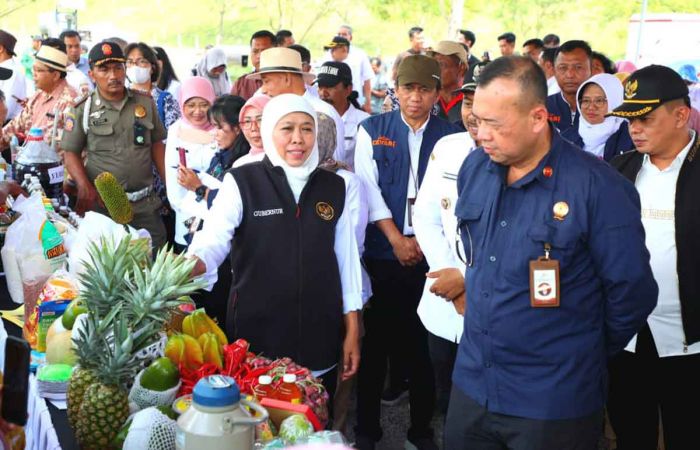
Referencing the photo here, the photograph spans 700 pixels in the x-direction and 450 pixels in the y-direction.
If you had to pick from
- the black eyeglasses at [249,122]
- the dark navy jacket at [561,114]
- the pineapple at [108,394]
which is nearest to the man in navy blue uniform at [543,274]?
the pineapple at [108,394]

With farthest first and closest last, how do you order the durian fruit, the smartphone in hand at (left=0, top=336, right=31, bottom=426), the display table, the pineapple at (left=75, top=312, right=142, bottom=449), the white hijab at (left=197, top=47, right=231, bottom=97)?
the white hijab at (left=197, top=47, right=231, bottom=97) < the durian fruit < the display table < the pineapple at (left=75, top=312, right=142, bottom=449) < the smartphone in hand at (left=0, top=336, right=31, bottom=426)

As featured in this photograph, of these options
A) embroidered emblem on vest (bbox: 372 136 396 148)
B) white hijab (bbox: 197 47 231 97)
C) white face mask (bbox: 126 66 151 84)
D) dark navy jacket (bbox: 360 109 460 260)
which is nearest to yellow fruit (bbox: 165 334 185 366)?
dark navy jacket (bbox: 360 109 460 260)

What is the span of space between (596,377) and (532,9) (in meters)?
27.0

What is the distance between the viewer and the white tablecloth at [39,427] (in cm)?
219

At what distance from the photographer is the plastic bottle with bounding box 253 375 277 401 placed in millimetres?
2256

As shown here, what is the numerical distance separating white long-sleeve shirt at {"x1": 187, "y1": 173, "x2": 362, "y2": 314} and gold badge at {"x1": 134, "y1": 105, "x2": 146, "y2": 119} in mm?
2629

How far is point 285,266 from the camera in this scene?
9.37ft

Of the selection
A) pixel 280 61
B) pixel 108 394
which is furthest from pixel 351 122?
pixel 108 394

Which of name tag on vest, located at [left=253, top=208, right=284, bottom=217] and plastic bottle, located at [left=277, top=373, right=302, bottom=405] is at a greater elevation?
name tag on vest, located at [left=253, top=208, right=284, bottom=217]

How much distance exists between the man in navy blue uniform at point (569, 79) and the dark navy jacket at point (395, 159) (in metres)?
1.37

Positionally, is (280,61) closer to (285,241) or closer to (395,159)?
(395,159)

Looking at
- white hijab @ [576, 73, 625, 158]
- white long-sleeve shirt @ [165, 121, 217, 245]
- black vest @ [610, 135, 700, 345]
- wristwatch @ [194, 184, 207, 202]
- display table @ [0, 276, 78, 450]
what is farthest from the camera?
white long-sleeve shirt @ [165, 121, 217, 245]

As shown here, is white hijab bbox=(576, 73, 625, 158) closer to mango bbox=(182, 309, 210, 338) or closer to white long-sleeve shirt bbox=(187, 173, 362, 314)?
white long-sleeve shirt bbox=(187, 173, 362, 314)

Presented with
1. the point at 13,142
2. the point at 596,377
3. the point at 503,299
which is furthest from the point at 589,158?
the point at 13,142
